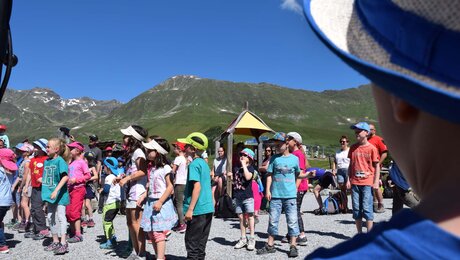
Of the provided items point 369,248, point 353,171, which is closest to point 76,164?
point 353,171

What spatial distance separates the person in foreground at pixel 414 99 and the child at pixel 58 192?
23.1 ft

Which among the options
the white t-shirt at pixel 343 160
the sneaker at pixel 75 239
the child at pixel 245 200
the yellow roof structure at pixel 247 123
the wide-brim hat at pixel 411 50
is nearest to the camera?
the wide-brim hat at pixel 411 50

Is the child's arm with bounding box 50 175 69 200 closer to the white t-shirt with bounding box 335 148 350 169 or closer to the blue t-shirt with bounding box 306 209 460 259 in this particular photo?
the white t-shirt with bounding box 335 148 350 169

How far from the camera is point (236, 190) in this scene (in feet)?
24.6

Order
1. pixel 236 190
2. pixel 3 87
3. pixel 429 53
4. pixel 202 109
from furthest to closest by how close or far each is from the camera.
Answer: pixel 202 109 < pixel 236 190 < pixel 3 87 < pixel 429 53

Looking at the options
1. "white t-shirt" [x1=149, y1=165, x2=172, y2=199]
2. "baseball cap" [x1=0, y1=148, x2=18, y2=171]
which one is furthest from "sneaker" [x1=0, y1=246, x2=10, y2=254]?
"white t-shirt" [x1=149, y1=165, x2=172, y2=199]

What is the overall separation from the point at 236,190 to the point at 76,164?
10.9 ft

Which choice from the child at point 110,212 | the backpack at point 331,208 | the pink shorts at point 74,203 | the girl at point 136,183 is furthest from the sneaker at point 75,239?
the backpack at point 331,208

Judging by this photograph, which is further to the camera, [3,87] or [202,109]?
[202,109]

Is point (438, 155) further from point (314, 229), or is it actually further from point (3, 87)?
point (314, 229)

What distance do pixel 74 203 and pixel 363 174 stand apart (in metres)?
5.52

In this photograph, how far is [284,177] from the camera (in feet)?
21.3

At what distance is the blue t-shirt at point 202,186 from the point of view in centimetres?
543

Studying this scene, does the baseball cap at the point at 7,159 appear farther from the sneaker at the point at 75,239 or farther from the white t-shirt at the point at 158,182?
the white t-shirt at the point at 158,182
